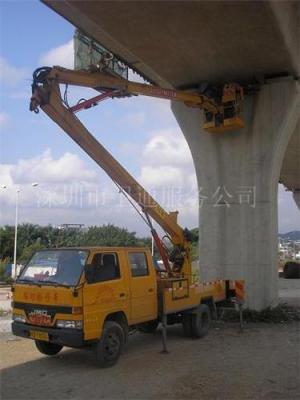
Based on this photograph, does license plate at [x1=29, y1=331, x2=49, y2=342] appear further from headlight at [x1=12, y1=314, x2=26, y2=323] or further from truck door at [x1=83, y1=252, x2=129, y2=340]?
truck door at [x1=83, y1=252, x2=129, y2=340]

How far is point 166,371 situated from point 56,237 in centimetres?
5552

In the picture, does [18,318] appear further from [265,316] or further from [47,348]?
[265,316]

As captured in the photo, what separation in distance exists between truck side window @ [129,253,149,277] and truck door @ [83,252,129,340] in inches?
15.2

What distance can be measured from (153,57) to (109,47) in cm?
127

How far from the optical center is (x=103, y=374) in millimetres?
8539

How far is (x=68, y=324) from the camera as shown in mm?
8531

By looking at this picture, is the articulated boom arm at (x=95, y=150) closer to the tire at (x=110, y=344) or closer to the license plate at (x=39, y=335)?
the tire at (x=110, y=344)

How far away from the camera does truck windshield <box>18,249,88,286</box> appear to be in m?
8.93

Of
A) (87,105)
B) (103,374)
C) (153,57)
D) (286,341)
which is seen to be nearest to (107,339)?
(103,374)

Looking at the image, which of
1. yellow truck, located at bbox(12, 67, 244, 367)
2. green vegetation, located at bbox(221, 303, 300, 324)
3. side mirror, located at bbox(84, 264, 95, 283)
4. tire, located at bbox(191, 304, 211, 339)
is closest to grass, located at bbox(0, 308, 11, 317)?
yellow truck, located at bbox(12, 67, 244, 367)

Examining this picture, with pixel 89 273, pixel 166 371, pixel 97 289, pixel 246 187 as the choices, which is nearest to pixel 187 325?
pixel 166 371

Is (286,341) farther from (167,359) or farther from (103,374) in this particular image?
(103,374)

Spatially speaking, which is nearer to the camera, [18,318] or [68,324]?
[68,324]

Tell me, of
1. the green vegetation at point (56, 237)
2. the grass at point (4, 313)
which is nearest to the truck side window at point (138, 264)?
the grass at point (4, 313)
